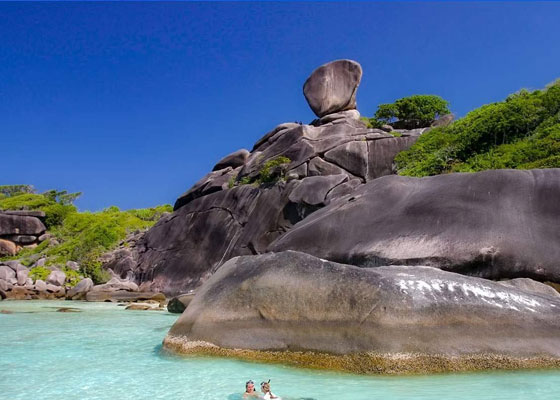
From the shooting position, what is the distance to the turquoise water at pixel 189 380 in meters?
5.98

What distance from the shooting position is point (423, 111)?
3266 cm

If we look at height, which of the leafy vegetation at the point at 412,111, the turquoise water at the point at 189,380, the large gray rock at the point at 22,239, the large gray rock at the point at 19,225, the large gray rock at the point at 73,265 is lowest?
the turquoise water at the point at 189,380

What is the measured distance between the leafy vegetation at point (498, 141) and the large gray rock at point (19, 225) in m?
33.3

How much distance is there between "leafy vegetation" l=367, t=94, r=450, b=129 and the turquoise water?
85.8 ft

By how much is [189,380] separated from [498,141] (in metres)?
17.1

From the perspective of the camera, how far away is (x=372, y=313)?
281 inches

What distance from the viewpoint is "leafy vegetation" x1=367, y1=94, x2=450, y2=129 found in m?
32.3

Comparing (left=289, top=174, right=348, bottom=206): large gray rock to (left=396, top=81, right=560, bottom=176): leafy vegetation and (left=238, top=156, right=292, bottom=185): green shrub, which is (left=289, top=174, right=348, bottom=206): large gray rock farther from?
(left=396, top=81, right=560, bottom=176): leafy vegetation

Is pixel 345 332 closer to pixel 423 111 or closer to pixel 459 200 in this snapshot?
pixel 459 200

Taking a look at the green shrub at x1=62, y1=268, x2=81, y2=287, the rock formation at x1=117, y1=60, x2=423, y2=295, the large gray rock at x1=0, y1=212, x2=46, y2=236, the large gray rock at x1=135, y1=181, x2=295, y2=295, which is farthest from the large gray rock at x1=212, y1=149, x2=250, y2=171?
the large gray rock at x1=0, y1=212, x2=46, y2=236

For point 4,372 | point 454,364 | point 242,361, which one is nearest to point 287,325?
point 242,361

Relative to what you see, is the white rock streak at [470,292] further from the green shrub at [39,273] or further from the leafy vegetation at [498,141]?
the green shrub at [39,273]

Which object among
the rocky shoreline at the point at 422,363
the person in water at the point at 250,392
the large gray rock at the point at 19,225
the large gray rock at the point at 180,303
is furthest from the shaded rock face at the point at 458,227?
the large gray rock at the point at 19,225

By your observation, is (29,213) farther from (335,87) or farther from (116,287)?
(335,87)
